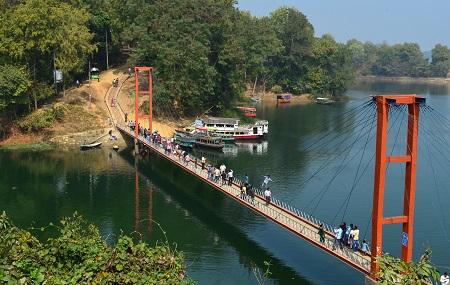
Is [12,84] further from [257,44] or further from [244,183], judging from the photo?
[257,44]

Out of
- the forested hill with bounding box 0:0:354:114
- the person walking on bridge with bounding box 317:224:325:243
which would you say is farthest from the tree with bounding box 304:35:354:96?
the person walking on bridge with bounding box 317:224:325:243

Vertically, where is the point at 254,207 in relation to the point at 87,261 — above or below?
below

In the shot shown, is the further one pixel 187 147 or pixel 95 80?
pixel 95 80

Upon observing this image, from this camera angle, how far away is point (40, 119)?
66.7 meters

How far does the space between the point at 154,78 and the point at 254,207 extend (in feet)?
132

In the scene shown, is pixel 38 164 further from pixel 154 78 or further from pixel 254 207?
pixel 254 207

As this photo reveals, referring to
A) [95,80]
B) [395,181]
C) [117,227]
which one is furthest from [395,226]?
[95,80]

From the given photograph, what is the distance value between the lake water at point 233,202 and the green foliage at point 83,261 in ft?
46.3

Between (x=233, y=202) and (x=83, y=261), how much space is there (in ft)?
106

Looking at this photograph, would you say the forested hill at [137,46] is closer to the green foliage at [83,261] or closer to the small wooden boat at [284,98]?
the small wooden boat at [284,98]

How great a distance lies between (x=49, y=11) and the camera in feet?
A: 213

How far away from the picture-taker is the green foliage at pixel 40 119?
66688mm

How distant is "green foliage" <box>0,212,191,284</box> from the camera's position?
1266 centimetres

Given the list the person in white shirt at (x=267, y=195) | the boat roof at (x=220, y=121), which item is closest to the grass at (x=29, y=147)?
the boat roof at (x=220, y=121)
